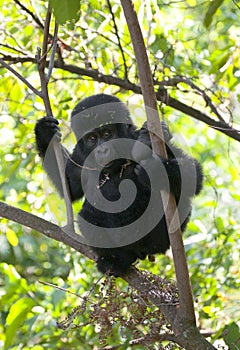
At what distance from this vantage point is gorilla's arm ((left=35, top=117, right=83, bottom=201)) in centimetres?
292

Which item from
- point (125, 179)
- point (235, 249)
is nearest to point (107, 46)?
point (125, 179)

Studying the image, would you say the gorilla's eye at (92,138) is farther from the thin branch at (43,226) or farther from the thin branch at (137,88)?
the thin branch at (43,226)

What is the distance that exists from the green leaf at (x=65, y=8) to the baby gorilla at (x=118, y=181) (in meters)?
1.05

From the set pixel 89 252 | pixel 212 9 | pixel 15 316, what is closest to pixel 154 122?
pixel 212 9

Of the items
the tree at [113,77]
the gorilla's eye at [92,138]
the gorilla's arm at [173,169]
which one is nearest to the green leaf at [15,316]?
the tree at [113,77]

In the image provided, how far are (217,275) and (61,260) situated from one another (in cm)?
220

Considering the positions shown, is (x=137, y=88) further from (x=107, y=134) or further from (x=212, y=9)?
(x=212, y=9)

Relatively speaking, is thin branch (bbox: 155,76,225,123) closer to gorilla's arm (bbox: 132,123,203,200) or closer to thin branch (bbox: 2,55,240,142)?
thin branch (bbox: 2,55,240,142)

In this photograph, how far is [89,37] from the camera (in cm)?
362

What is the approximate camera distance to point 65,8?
4.68 ft

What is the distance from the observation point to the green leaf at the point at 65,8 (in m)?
1.40

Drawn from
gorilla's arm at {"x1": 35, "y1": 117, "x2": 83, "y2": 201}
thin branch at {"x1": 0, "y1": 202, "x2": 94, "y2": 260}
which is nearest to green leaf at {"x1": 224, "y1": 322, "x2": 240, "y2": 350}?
thin branch at {"x1": 0, "y1": 202, "x2": 94, "y2": 260}

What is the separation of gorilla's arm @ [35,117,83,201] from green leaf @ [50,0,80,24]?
52.3 inches

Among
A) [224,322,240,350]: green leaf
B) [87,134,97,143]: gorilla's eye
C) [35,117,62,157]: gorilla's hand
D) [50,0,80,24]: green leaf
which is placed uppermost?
[87,134,97,143]: gorilla's eye
